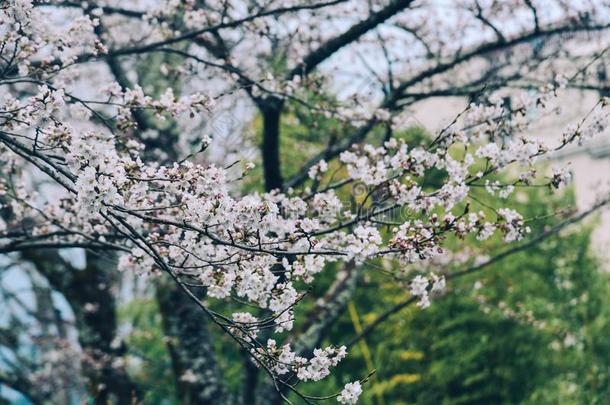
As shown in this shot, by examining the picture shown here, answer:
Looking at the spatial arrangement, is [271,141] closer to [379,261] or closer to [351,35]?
[351,35]

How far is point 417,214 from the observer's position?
3.49m

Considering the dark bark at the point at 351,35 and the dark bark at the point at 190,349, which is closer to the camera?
the dark bark at the point at 351,35

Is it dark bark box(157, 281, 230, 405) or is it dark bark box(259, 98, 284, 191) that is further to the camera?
dark bark box(157, 281, 230, 405)

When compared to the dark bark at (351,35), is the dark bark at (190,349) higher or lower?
lower

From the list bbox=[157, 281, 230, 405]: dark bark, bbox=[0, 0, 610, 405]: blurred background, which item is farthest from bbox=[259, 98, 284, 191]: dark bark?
bbox=[157, 281, 230, 405]: dark bark

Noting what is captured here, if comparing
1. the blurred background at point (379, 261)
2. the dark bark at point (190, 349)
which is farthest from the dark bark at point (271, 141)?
the dark bark at point (190, 349)

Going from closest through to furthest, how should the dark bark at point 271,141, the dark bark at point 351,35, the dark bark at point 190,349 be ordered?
the dark bark at point 351,35 → the dark bark at point 271,141 → the dark bark at point 190,349

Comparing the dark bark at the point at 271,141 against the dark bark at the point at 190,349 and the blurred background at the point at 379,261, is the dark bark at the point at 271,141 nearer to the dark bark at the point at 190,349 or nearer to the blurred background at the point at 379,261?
the blurred background at the point at 379,261

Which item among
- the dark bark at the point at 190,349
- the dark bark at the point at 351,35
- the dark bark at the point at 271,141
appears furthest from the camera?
the dark bark at the point at 190,349

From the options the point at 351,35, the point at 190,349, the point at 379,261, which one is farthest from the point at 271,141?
the point at 379,261

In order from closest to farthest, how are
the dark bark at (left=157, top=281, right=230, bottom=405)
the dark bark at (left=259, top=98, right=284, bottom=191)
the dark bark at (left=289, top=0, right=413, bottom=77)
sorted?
1. the dark bark at (left=289, top=0, right=413, bottom=77)
2. the dark bark at (left=259, top=98, right=284, bottom=191)
3. the dark bark at (left=157, top=281, right=230, bottom=405)

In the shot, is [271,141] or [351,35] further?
[271,141]

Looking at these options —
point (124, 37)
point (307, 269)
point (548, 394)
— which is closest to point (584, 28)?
point (307, 269)

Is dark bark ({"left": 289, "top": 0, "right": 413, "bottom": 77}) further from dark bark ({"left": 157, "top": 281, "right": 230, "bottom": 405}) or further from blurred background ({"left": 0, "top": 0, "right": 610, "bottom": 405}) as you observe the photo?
dark bark ({"left": 157, "top": 281, "right": 230, "bottom": 405})
